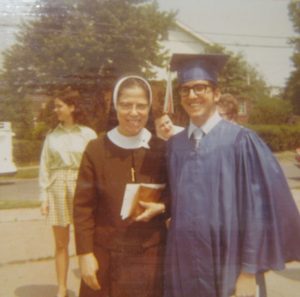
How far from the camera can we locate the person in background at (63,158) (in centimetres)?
199

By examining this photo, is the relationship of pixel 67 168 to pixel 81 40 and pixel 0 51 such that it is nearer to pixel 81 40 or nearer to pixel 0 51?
pixel 0 51

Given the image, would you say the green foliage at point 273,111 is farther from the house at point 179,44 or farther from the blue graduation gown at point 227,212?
the blue graduation gown at point 227,212

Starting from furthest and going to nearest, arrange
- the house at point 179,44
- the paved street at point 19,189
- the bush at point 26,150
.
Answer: the paved street at point 19,189, the bush at point 26,150, the house at point 179,44

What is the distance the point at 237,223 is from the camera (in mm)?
1174

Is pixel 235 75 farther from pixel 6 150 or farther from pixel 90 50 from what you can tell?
pixel 6 150

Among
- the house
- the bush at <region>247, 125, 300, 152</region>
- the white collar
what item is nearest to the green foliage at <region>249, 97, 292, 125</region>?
the bush at <region>247, 125, 300, 152</region>

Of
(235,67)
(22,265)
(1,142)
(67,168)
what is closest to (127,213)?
(67,168)

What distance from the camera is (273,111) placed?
8.34 ft

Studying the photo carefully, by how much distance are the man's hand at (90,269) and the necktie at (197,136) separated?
0.41m

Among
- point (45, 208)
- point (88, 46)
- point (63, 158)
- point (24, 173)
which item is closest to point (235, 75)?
point (88, 46)

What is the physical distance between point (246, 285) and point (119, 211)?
1.22ft

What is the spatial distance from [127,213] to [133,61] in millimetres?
1414

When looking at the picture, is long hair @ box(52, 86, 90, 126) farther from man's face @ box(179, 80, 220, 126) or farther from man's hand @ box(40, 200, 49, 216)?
man's face @ box(179, 80, 220, 126)

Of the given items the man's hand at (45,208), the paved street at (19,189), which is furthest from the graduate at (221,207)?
the paved street at (19,189)
